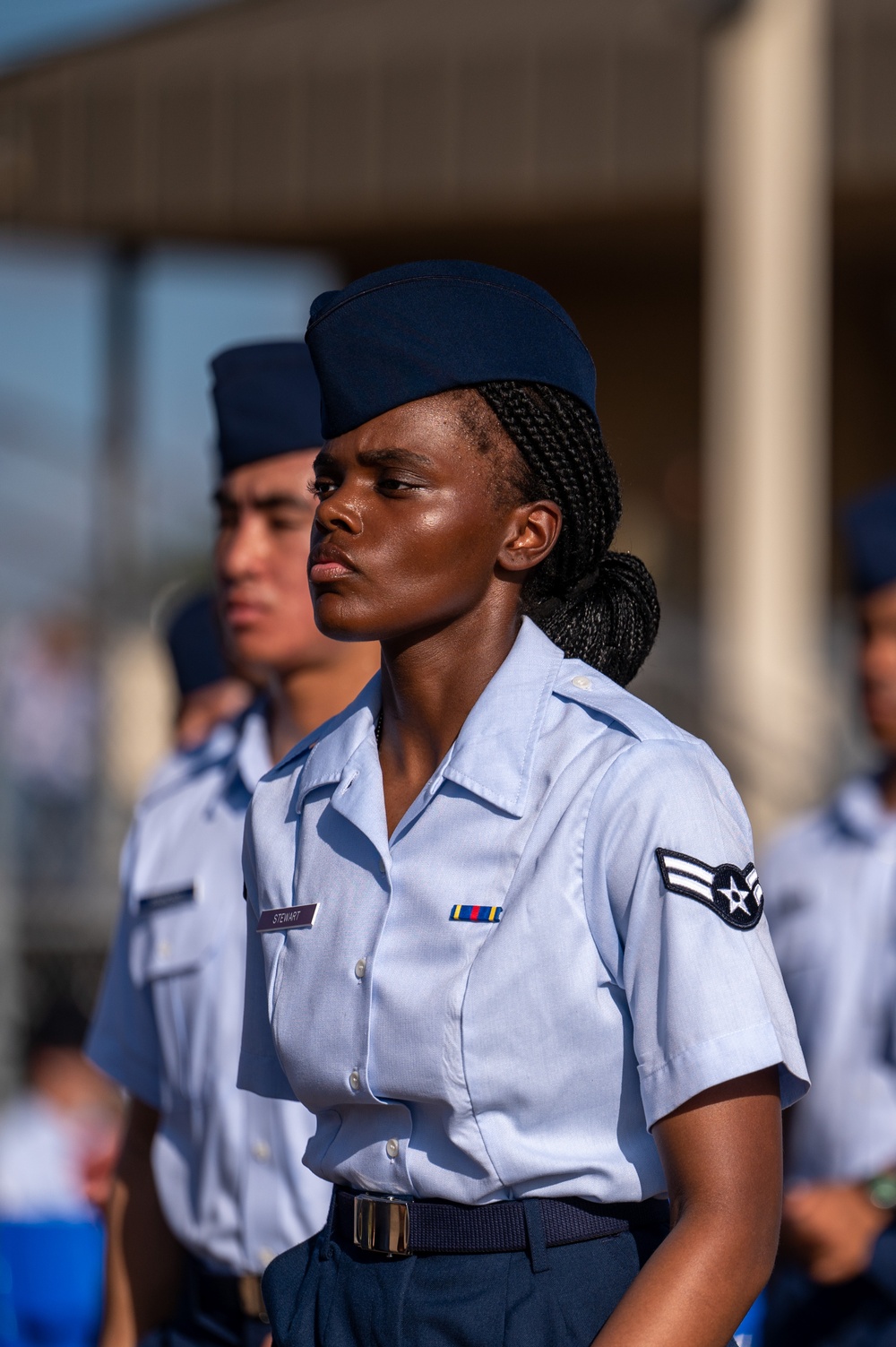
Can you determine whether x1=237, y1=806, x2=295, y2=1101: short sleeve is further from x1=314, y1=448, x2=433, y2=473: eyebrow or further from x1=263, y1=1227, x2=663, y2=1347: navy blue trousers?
A: x1=314, y1=448, x2=433, y2=473: eyebrow

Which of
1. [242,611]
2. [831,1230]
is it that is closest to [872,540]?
[831,1230]

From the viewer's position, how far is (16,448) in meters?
9.40

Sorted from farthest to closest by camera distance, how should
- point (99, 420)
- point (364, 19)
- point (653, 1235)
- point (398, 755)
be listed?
point (99, 420) → point (364, 19) → point (398, 755) → point (653, 1235)

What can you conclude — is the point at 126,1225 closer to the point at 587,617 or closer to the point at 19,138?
the point at 587,617

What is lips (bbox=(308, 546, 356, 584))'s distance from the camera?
1.93 meters

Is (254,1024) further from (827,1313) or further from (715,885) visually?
(827,1313)

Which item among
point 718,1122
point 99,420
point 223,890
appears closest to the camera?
point 718,1122

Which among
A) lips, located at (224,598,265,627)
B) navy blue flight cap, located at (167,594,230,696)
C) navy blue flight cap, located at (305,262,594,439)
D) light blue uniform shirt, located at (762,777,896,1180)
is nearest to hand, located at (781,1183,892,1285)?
light blue uniform shirt, located at (762,777,896,1180)

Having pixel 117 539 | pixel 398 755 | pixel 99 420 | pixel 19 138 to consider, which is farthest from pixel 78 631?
pixel 398 755

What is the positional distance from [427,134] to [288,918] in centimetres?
1139

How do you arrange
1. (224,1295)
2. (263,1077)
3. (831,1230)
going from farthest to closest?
(831,1230)
(224,1295)
(263,1077)

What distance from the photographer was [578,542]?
2.03 m

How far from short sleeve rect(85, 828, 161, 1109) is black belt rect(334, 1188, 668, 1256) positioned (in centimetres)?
125

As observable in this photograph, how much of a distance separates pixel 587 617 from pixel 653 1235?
0.70 meters
